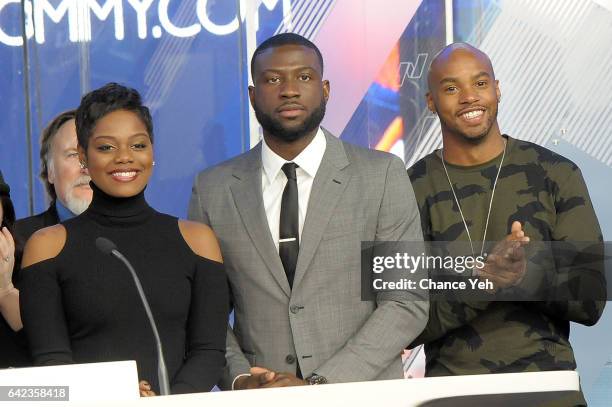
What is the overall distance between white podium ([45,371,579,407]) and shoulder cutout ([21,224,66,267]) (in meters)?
1.08

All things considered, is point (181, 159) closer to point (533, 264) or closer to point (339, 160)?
point (339, 160)

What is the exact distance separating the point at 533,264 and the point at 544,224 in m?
0.15

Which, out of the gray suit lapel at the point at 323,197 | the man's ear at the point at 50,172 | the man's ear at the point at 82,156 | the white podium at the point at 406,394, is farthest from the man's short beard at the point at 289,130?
the white podium at the point at 406,394

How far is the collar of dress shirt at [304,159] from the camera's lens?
143 inches

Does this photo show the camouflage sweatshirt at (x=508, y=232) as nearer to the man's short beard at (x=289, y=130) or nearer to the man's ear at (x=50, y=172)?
the man's short beard at (x=289, y=130)

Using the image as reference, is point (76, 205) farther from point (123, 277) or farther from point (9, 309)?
point (123, 277)

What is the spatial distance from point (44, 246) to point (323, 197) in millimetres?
914

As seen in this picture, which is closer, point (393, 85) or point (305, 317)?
point (305, 317)

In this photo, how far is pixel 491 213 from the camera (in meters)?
3.73

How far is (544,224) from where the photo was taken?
362 centimetres

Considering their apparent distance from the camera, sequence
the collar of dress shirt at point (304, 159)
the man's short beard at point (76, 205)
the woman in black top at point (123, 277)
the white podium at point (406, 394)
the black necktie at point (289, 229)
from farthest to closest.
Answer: the man's short beard at point (76, 205)
the collar of dress shirt at point (304, 159)
the black necktie at point (289, 229)
the woman in black top at point (123, 277)
the white podium at point (406, 394)

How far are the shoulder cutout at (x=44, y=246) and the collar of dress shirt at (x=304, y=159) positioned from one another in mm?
751

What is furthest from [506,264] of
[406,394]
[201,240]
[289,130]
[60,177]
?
[60,177]

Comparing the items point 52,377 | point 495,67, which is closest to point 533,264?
point 495,67
